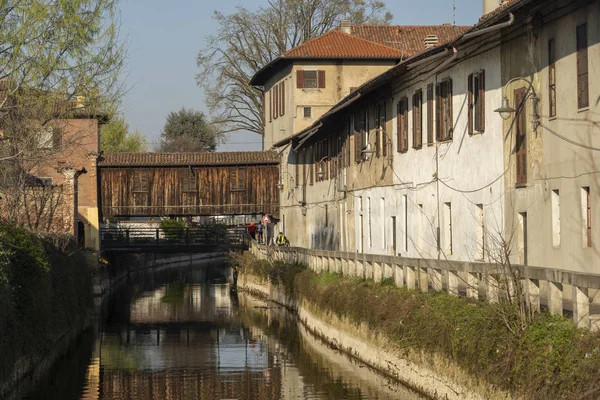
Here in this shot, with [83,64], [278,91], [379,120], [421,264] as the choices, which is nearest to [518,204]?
[421,264]

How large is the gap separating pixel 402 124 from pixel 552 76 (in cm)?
1122

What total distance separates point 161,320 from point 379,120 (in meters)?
12.1

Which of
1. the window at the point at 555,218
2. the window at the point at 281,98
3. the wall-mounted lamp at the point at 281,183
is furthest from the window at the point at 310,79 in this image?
the window at the point at 555,218

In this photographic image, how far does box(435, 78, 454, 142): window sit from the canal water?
5783mm

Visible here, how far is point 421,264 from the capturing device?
67.2 feet

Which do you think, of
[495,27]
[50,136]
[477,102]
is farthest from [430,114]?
[50,136]

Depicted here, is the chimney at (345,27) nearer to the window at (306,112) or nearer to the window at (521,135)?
the window at (306,112)

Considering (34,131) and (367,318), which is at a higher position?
(34,131)

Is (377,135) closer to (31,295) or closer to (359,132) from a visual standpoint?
(359,132)

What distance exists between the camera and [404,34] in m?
59.4

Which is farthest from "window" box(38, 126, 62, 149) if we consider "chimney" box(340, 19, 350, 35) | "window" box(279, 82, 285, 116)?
"chimney" box(340, 19, 350, 35)

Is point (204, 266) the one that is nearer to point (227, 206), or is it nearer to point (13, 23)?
point (227, 206)

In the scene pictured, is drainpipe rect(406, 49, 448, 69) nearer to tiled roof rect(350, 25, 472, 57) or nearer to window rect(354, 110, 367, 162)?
window rect(354, 110, 367, 162)

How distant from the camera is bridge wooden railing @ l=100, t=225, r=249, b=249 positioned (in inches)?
2282
